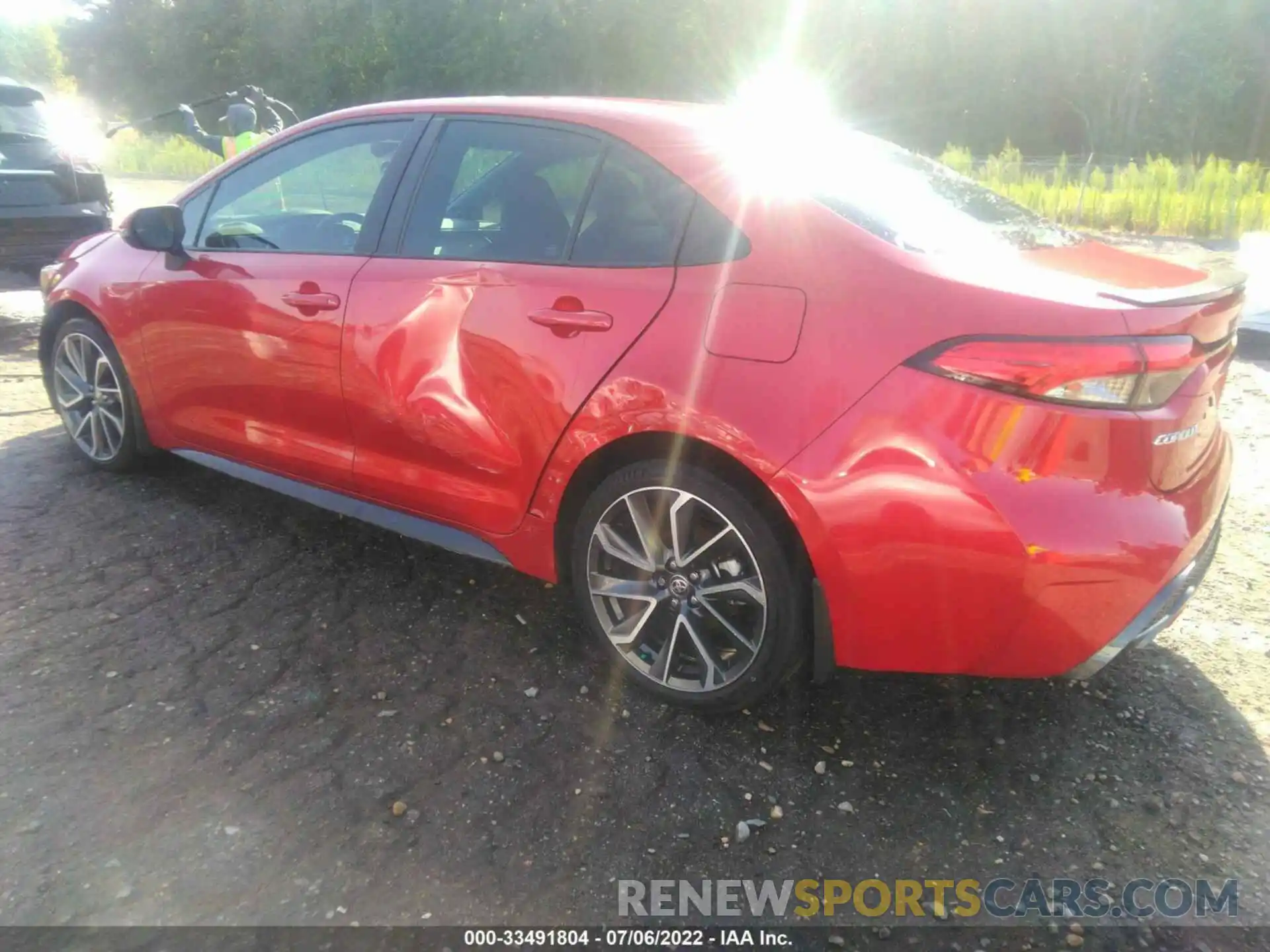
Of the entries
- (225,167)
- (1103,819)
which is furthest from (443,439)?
(1103,819)

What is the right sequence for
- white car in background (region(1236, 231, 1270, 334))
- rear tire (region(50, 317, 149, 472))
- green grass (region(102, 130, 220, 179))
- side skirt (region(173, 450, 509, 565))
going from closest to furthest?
side skirt (region(173, 450, 509, 565))
rear tire (region(50, 317, 149, 472))
white car in background (region(1236, 231, 1270, 334))
green grass (region(102, 130, 220, 179))

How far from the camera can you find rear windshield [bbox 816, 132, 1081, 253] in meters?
2.43

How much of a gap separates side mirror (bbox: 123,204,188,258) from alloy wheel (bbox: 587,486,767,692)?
2153 mm

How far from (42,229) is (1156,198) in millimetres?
10728

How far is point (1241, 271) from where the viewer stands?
2.72 metres

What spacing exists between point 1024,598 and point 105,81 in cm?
6646

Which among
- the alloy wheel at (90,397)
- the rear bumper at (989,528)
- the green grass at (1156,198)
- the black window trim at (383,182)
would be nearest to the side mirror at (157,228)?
the black window trim at (383,182)

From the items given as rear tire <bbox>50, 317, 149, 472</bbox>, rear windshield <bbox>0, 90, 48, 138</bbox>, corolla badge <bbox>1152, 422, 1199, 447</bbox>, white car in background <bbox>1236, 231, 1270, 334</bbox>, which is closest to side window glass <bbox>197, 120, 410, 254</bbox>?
rear tire <bbox>50, 317, 149, 472</bbox>

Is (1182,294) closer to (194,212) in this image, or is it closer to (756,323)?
(756,323)

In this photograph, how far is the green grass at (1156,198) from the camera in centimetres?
1026

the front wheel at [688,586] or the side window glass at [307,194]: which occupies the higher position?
the side window glass at [307,194]

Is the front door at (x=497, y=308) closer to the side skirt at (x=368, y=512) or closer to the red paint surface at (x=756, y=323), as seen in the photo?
the side skirt at (x=368, y=512)

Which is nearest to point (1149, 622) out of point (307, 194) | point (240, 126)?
point (307, 194)

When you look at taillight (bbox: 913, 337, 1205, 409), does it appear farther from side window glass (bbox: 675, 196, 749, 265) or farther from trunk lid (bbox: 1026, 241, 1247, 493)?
side window glass (bbox: 675, 196, 749, 265)
